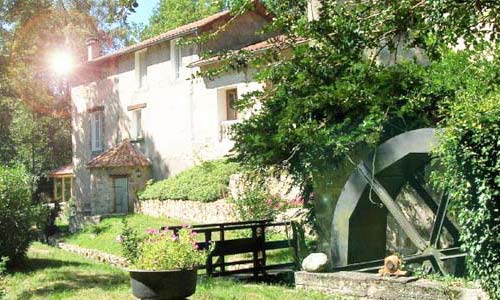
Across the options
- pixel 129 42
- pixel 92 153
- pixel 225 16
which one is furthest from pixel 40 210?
pixel 129 42

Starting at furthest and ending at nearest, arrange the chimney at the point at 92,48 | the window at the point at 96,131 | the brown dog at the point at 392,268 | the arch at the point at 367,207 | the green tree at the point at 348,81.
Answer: the chimney at the point at 92,48
the window at the point at 96,131
the arch at the point at 367,207
the brown dog at the point at 392,268
the green tree at the point at 348,81

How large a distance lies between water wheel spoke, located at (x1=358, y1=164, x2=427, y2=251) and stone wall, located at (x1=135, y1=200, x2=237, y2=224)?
8.69 metres

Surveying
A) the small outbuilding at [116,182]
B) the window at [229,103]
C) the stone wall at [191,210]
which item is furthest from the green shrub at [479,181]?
the small outbuilding at [116,182]

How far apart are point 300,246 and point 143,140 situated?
690 inches

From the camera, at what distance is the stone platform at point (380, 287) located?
23.3ft

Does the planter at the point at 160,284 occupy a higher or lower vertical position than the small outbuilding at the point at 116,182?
lower

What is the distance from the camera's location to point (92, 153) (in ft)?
105

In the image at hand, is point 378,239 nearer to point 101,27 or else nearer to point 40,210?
point 40,210

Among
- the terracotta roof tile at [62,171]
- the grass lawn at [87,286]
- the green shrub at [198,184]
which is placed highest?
the terracotta roof tile at [62,171]

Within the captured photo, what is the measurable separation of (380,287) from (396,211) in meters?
1.84

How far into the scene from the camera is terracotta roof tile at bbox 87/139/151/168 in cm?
2631

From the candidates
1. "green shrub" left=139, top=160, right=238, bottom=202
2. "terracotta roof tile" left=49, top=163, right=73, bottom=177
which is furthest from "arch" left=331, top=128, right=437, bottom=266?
"terracotta roof tile" left=49, top=163, right=73, bottom=177

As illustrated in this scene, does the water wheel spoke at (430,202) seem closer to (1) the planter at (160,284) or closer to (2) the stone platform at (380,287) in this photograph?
(2) the stone platform at (380,287)

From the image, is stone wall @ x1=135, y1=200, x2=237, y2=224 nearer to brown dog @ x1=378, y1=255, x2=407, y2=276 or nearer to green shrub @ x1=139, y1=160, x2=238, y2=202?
green shrub @ x1=139, y1=160, x2=238, y2=202
